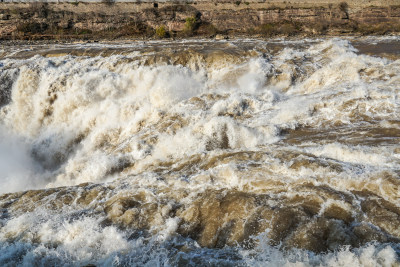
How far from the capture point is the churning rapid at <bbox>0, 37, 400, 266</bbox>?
4410 millimetres

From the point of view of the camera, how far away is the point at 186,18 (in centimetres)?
2847

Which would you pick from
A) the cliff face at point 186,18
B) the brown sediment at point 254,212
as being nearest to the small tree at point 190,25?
the cliff face at point 186,18

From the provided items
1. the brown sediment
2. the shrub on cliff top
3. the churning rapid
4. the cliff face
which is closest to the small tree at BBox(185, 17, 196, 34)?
the cliff face

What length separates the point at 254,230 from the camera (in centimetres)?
449

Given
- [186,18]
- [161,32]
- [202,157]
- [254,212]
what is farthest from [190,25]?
[254,212]

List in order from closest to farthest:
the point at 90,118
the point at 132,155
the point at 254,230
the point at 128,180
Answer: the point at 254,230
the point at 128,180
the point at 132,155
the point at 90,118

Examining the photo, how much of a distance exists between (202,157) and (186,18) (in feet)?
79.5

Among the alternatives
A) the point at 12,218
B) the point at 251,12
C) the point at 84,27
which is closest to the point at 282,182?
the point at 12,218

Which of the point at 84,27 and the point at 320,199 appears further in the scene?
the point at 84,27

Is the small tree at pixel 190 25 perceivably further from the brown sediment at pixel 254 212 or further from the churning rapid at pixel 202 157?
the brown sediment at pixel 254 212

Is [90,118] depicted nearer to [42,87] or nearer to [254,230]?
Answer: [42,87]

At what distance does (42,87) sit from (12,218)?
6775mm

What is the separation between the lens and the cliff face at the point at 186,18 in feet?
88.8

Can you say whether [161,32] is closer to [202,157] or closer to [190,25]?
[190,25]
